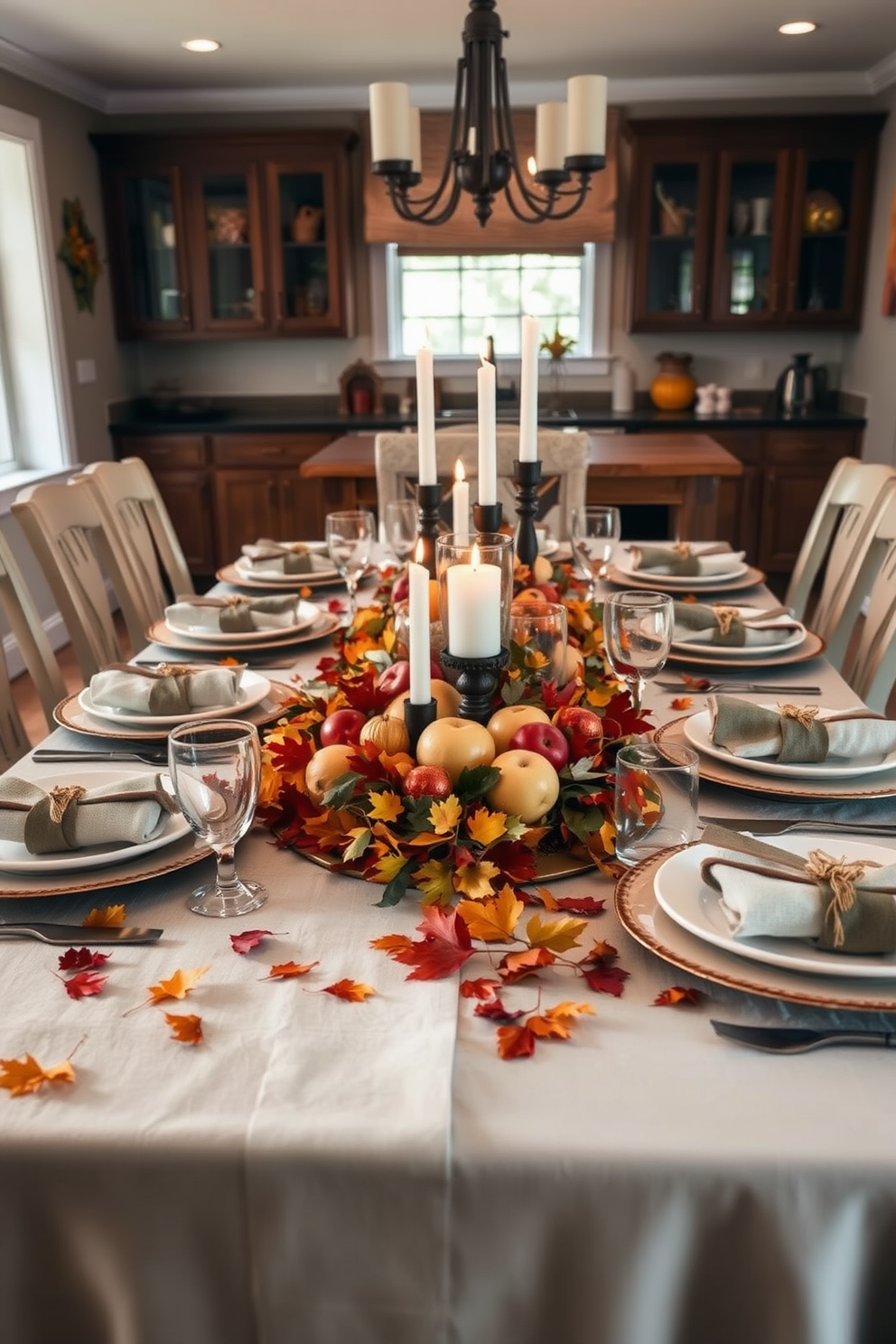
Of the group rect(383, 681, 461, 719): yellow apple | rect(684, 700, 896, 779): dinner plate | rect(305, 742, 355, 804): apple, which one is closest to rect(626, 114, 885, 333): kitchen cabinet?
rect(684, 700, 896, 779): dinner plate

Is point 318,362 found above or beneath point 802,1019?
above

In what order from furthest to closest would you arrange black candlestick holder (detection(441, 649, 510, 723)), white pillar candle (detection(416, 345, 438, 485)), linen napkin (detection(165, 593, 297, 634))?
linen napkin (detection(165, 593, 297, 634)), white pillar candle (detection(416, 345, 438, 485)), black candlestick holder (detection(441, 649, 510, 723))

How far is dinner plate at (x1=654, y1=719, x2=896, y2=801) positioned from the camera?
1.16 metres

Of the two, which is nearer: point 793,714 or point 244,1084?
point 244,1084

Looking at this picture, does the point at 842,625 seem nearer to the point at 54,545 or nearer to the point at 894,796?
the point at 894,796

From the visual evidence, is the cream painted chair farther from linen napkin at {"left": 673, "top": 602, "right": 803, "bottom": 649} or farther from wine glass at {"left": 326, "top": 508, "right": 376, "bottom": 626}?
linen napkin at {"left": 673, "top": 602, "right": 803, "bottom": 649}

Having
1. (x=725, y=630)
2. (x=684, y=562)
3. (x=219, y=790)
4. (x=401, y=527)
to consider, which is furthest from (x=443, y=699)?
(x=684, y=562)

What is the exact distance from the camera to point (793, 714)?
124 centimetres

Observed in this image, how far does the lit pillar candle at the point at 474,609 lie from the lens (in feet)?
3.47

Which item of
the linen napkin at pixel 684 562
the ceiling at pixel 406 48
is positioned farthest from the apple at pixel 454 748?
the ceiling at pixel 406 48

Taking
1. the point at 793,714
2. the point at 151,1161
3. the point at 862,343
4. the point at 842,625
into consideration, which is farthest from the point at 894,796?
the point at 862,343

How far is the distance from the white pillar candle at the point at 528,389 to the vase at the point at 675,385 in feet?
12.9

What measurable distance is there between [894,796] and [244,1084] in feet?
2.47

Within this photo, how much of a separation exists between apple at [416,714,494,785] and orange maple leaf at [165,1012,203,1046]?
0.34m
